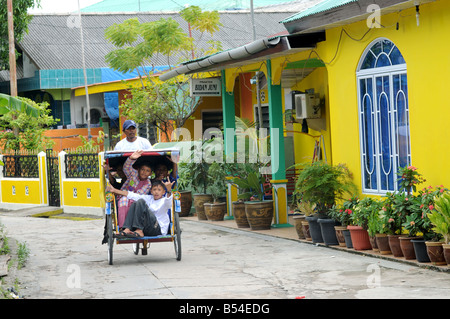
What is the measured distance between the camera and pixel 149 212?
34.2 ft

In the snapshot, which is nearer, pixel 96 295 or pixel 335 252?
pixel 96 295

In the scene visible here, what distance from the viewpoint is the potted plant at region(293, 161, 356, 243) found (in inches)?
450

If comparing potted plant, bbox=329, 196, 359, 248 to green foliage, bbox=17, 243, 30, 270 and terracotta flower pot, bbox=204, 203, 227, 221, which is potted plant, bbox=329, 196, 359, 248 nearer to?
green foliage, bbox=17, 243, 30, 270

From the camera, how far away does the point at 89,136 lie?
31703mm

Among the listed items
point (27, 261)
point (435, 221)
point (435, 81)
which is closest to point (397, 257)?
point (435, 221)

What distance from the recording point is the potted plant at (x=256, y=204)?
1399 cm

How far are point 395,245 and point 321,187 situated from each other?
1948 millimetres

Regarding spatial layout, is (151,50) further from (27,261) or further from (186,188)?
(27,261)

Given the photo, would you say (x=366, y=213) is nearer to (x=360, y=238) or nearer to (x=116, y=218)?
(x=360, y=238)

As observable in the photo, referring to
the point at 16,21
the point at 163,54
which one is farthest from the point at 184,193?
the point at 16,21

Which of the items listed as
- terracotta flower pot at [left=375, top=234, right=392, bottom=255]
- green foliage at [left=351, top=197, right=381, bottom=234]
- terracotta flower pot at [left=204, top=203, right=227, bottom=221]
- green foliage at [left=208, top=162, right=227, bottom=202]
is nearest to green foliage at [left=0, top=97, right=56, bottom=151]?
green foliage at [left=208, top=162, right=227, bottom=202]

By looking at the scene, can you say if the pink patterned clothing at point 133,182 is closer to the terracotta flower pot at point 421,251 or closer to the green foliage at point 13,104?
the green foliage at point 13,104

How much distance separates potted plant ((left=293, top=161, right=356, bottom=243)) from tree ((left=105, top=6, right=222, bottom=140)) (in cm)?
1003

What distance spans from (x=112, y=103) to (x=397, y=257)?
A: 21.9 m
